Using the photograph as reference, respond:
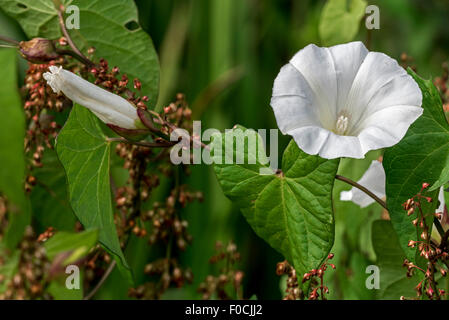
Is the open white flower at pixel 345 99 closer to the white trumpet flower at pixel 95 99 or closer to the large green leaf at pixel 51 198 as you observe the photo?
Answer: the white trumpet flower at pixel 95 99

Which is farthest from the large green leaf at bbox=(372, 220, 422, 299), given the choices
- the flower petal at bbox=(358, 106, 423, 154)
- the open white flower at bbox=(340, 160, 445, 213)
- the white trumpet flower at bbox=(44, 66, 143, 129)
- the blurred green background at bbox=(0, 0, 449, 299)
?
the blurred green background at bbox=(0, 0, 449, 299)

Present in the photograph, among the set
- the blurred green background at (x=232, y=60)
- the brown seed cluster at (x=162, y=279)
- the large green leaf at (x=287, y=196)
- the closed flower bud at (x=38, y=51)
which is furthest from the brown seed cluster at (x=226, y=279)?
the blurred green background at (x=232, y=60)

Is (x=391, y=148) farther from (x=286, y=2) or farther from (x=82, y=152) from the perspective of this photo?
(x=286, y=2)

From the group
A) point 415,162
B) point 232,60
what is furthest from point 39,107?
point 232,60

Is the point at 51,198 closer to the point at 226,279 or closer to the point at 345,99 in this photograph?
the point at 226,279
